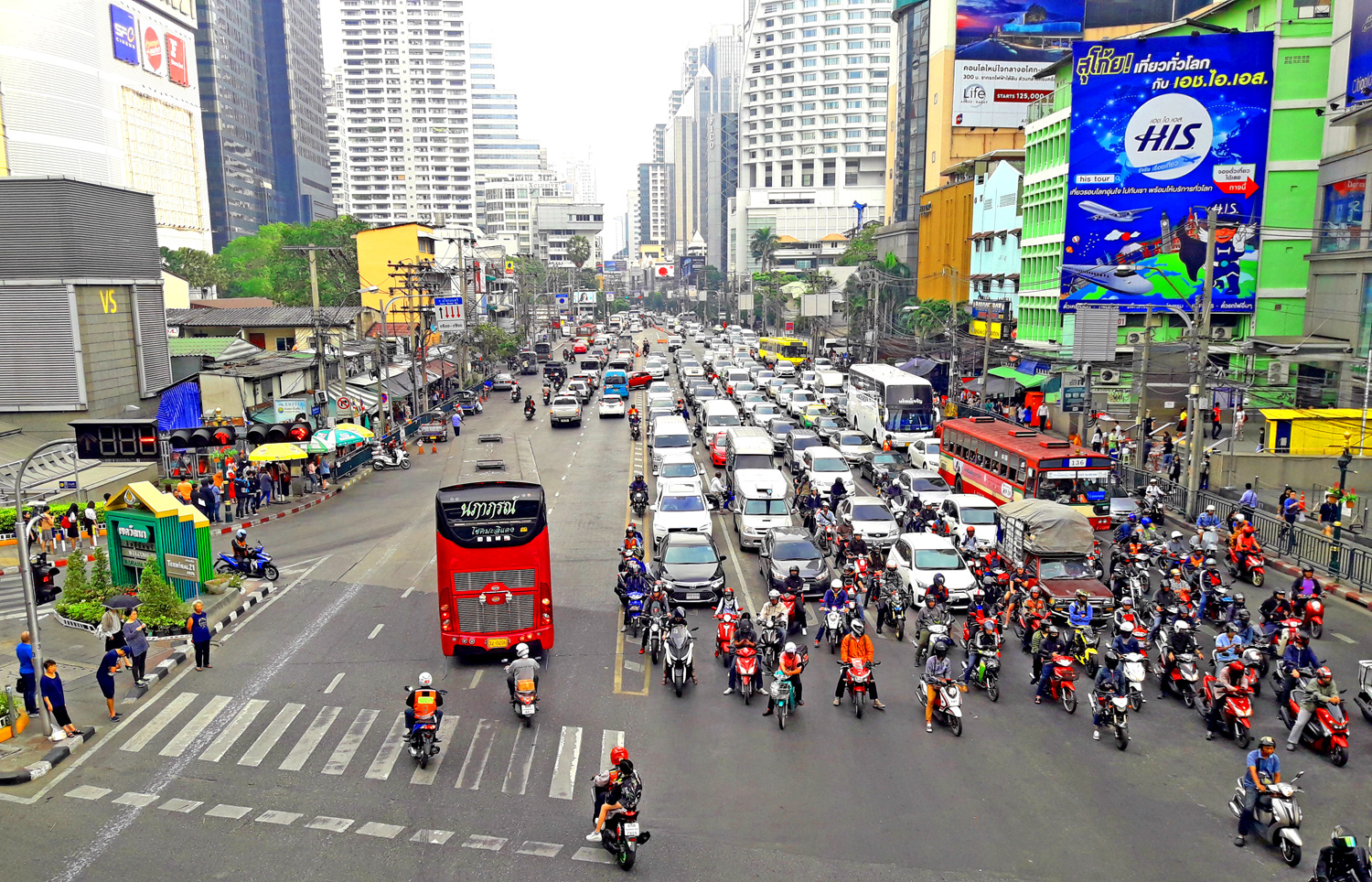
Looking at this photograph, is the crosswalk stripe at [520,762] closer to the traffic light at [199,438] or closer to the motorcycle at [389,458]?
the traffic light at [199,438]

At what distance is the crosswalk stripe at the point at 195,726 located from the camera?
47.6 ft

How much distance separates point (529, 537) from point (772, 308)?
116 metres

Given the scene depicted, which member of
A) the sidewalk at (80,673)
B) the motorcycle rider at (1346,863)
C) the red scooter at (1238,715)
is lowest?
the sidewalk at (80,673)

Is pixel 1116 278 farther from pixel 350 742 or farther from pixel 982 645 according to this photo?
pixel 350 742

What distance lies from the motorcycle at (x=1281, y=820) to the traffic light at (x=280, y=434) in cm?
3003

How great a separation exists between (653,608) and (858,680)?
15.5ft

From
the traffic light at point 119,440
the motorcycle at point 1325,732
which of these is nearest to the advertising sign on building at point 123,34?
the traffic light at point 119,440

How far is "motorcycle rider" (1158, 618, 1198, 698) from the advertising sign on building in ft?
369

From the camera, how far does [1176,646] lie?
16.7m

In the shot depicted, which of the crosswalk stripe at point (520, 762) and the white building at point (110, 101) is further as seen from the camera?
the white building at point (110, 101)

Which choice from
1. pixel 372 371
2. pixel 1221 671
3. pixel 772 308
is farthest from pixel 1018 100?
pixel 1221 671

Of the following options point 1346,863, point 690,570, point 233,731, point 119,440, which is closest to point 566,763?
point 233,731

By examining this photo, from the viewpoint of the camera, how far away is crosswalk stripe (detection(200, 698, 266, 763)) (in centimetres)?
1430

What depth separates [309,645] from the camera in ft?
63.8
